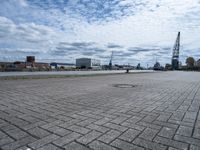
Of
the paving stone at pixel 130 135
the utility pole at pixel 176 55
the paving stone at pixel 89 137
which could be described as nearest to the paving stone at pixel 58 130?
the paving stone at pixel 89 137

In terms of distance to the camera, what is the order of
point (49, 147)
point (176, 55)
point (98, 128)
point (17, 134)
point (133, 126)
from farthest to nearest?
point (176, 55) < point (133, 126) < point (98, 128) < point (17, 134) < point (49, 147)

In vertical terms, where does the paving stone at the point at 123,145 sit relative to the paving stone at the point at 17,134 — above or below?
below

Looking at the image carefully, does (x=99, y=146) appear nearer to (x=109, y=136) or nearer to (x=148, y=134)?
(x=109, y=136)

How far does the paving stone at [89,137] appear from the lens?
2.28m

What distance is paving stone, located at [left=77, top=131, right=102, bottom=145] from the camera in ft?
7.48

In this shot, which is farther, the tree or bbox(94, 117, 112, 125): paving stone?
the tree

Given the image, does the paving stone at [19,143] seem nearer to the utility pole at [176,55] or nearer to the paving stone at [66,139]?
the paving stone at [66,139]

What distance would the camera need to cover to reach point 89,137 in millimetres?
2412

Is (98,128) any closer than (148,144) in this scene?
No

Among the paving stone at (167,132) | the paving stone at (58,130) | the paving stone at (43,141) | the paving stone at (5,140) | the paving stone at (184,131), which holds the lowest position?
the paving stone at (184,131)

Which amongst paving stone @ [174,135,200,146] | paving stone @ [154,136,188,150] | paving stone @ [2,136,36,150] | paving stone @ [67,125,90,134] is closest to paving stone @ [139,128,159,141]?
paving stone @ [154,136,188,150]

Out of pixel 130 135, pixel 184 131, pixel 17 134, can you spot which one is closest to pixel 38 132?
pixel 17 134

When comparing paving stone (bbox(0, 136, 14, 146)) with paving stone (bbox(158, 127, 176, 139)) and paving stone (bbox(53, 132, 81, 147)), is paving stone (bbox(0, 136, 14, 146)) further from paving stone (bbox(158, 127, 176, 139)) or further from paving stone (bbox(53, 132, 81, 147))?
paving stone (bbox(158, 127, 176, 139))

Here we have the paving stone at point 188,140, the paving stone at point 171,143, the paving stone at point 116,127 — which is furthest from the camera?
the paving stone at point 116,127
